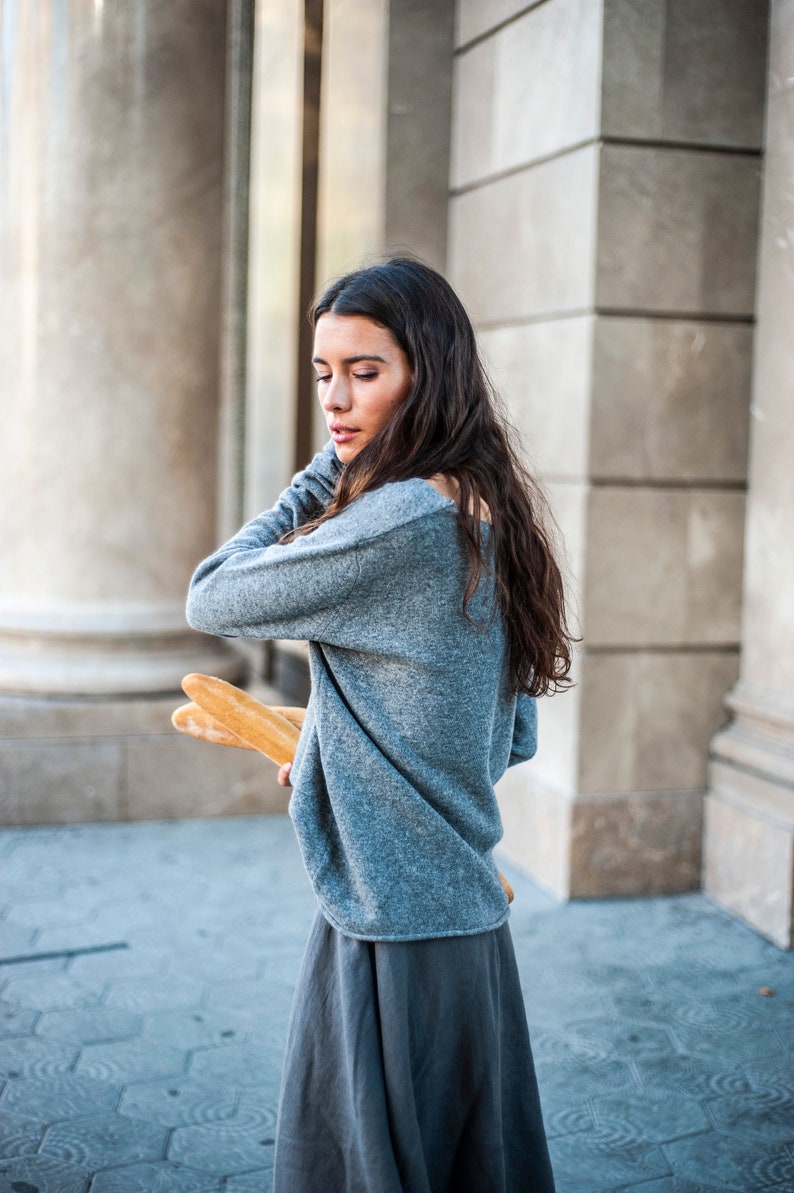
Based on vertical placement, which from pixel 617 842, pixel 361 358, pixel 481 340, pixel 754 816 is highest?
pixel 481 340

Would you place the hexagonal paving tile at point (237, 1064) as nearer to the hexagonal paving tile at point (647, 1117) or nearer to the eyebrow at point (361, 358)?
the hexagonal paving tile at point (647, 1117)

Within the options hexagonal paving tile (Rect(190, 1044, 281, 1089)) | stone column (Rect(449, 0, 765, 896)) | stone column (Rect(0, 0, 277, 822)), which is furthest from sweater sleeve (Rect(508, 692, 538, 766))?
stone column (Rect(0, 0, 277, 822))

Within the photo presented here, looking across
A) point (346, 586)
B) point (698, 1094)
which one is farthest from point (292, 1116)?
point (698, 1094)

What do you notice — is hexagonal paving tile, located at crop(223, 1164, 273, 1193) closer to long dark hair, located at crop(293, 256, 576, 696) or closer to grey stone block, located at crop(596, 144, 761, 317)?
Result: long dark hair, located at crop(293, 256, 576, 696)

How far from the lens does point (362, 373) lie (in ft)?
6.48

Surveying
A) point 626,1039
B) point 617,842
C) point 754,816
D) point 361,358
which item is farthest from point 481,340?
point 361,358

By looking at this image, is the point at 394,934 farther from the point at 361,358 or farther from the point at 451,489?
the point at 361,358

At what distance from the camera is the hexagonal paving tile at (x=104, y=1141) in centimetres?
303

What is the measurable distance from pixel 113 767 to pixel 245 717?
12.9ft

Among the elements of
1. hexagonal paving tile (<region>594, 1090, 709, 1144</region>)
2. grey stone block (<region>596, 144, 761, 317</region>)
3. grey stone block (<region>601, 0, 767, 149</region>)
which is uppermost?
grey stone block (<region>601, 0, 767, 149</region>)

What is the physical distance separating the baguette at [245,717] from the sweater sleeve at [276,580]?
0.43ft

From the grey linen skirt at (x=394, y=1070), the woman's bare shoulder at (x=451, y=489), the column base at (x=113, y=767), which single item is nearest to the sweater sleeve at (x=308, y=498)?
the woman's bare shoulder at (x=451, y=489)

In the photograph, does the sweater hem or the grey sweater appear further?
the sweater hem

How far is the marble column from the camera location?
5.79 meters
